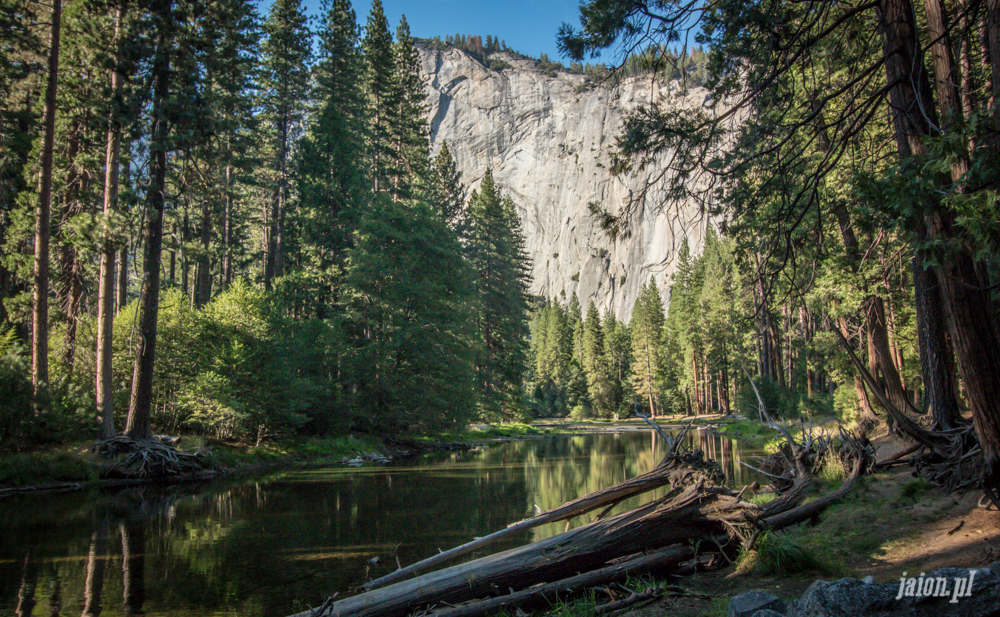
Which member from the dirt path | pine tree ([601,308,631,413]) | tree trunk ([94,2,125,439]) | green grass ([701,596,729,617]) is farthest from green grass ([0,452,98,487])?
pine tree ([601,308,631,413])

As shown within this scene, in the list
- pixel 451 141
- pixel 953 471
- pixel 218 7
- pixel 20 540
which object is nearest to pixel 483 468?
pixel 20 540

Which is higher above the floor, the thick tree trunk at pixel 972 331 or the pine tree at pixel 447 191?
the pine tree at pixel 447 191

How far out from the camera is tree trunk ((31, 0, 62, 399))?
15696mm

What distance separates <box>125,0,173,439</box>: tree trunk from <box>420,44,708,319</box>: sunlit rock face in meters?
95.9

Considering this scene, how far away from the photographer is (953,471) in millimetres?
7738

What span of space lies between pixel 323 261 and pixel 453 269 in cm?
656

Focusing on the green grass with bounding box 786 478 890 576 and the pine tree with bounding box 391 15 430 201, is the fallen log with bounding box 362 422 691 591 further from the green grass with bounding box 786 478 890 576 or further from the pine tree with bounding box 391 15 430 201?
the pine tree with bounding box 391 15 430 201

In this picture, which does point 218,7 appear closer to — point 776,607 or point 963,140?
point 963,140

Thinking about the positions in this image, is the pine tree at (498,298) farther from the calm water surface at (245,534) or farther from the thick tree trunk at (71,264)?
the thick tree trunk at (71,264)

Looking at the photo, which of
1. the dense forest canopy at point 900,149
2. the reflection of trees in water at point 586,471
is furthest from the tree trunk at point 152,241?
the dense forest canopy at point 900,149

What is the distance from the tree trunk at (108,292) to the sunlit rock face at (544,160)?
95.8 m

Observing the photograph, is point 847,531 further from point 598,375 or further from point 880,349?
point 598,375

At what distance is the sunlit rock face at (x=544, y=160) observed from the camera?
12100 centimetres

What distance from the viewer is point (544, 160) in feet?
482
